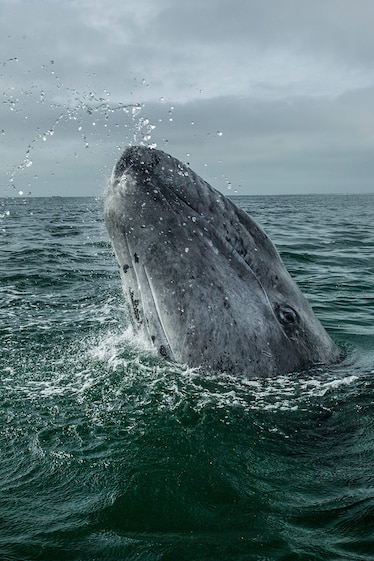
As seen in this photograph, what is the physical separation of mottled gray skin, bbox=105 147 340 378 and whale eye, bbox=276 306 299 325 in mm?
12

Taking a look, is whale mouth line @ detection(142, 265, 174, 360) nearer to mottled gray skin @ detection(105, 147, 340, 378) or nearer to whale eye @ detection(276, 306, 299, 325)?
mottled gray skin @ detection(105, 147, 340, 378)

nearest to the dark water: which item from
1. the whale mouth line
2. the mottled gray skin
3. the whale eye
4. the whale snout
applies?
the whale mouth line

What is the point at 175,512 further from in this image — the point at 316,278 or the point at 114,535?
the point at 316,278

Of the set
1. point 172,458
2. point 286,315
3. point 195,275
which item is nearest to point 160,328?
point 195,275

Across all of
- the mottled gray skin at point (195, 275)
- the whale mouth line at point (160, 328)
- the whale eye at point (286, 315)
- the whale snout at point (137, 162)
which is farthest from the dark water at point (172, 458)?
the whale snout at point (137, 162)

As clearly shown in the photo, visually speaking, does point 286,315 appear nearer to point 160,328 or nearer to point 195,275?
point 195,275

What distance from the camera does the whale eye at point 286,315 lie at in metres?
6.75

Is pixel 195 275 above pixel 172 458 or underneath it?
above

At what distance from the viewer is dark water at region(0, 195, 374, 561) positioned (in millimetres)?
4039

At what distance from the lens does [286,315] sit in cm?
678

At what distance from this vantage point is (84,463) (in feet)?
16.6

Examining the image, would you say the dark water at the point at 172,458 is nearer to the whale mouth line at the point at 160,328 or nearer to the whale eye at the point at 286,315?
the whale mouth line at the point at 160,328

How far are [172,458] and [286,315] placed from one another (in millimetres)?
2394

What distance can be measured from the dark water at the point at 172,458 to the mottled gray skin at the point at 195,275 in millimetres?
303
